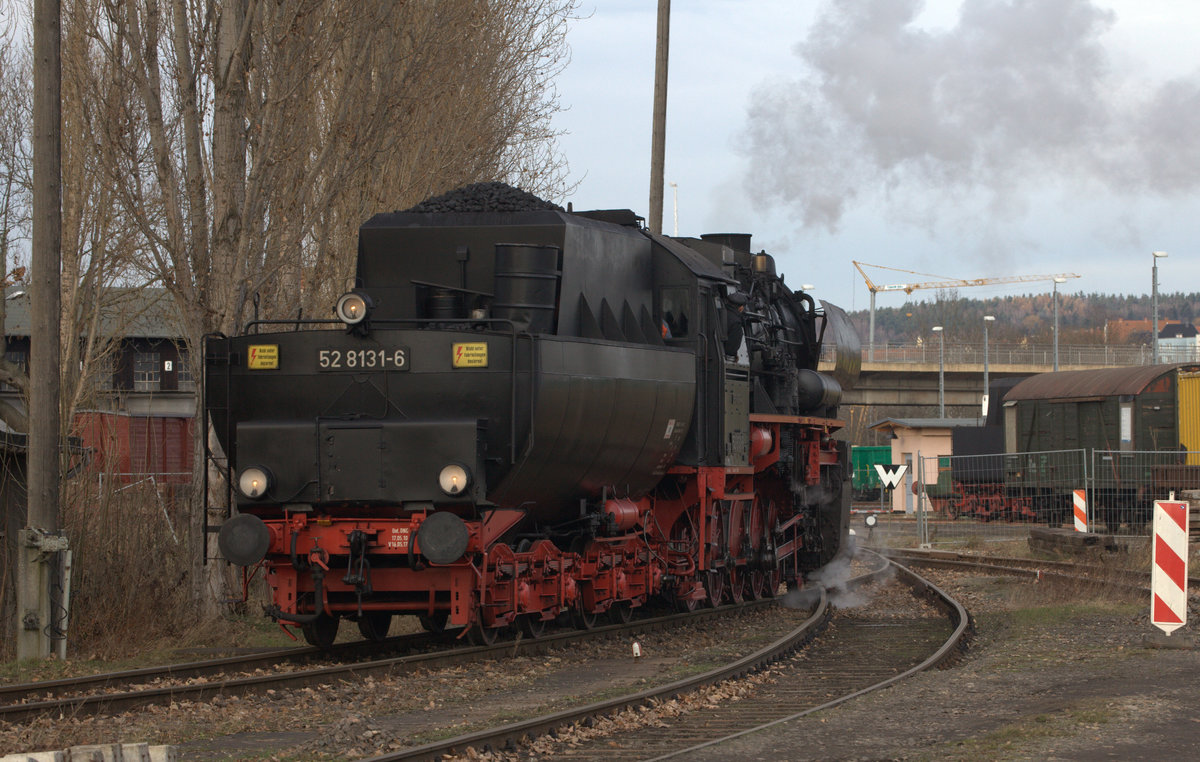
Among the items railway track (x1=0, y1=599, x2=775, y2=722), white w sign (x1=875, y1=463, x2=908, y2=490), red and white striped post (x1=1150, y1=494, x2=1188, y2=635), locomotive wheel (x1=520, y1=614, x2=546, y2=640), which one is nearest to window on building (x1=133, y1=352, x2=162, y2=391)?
white w sign (x1=875, y1=463, x2=908, y2=490)

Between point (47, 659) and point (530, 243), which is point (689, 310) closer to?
point (530, 243)

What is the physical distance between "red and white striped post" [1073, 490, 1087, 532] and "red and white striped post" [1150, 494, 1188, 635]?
→ 1235cm

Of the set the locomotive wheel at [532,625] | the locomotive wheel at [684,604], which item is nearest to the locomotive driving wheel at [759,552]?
the locomotive wheel at [684,604]

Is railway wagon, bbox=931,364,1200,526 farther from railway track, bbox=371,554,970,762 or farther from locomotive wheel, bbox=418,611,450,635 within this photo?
locomotive wheel, bbox=418,611,450,635

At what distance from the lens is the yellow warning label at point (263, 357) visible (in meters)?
10.5

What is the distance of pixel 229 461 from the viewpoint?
1078 cm

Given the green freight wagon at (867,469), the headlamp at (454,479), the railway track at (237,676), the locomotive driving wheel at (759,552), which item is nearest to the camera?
the railway track at (237,676)

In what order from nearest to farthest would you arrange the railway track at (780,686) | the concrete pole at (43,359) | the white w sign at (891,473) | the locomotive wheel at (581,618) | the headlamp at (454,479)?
the railway track at (780,686) < the headlamp at (454,479) < the concrete pole at (43,359) < the locomotive wheel at (581,618) < the white w sign at (891,473)

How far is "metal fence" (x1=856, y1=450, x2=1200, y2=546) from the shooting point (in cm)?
2648

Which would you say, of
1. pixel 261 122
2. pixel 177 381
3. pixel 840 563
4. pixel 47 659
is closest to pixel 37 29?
pixel 261 122

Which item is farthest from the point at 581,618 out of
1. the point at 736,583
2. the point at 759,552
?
the point at 759,552

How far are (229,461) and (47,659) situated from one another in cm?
209

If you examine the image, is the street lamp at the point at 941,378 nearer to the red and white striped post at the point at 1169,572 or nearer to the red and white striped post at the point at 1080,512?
the red and white striped post at the point at 1080,512

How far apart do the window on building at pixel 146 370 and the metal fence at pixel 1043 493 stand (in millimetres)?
28833
